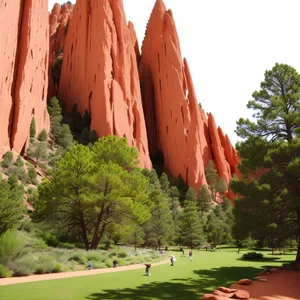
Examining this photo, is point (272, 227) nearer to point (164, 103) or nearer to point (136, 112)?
point (136, 112)

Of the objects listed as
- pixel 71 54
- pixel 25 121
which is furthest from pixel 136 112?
pixel 25 121

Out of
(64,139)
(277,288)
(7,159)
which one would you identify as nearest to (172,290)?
(277,288)

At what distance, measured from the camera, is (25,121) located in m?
47.9

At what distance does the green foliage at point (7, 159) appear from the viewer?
40.3m

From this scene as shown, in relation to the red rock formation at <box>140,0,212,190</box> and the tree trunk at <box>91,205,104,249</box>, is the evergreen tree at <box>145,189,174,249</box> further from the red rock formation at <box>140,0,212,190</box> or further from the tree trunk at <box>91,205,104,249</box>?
the red rock formation at <box>140,0,212,190</box>

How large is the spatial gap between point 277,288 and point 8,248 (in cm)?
1408

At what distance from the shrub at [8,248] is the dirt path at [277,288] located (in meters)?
12.1

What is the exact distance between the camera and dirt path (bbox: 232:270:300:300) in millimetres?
10784

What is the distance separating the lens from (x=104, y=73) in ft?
218

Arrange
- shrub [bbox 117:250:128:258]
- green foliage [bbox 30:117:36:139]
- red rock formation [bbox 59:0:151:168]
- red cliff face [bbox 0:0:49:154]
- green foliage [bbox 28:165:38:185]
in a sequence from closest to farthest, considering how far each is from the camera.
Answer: shrub [bbox 117:250:128:258] → green foliage [bbox 28:165:38:185] → red cliff face [bbox 0:0:49:154] → green foliage [bbox 30:117:36:139] → red rock formation [bbox 59:0:151:168]

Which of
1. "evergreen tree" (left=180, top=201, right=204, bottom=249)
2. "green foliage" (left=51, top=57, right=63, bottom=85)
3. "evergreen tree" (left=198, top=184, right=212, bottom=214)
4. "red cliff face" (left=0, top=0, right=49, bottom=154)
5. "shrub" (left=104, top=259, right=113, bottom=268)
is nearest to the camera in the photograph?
"shrub" (left=104, top=259, right=113, bottom=268)

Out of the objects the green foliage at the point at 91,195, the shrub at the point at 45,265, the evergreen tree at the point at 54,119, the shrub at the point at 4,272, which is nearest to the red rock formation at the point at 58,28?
the evergreen tree at the point at 54,119

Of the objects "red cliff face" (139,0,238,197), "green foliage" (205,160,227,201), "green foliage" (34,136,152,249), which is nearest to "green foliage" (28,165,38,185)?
"green foliage" (34,136,152,249)

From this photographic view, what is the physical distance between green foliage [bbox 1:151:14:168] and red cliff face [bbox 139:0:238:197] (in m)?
44.3
